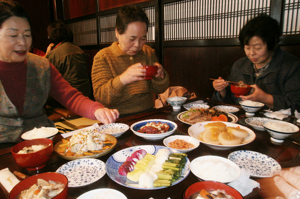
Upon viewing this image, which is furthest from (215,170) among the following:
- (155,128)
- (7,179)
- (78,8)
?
(78,8)

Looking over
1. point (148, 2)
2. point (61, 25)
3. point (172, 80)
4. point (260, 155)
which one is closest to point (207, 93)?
point (172, 80)

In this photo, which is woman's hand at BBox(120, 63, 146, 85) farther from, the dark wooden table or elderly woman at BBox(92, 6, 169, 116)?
the dark wooden table

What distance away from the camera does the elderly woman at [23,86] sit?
1452mm

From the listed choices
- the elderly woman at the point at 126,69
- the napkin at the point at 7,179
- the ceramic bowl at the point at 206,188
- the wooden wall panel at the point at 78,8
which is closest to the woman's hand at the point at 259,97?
the elderly woman at the point at 126,69

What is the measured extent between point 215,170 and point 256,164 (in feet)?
0.92

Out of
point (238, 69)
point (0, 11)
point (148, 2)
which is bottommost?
point (238, 69)

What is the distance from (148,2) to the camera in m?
3.60

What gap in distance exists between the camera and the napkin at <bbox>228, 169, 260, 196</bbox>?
814 mm

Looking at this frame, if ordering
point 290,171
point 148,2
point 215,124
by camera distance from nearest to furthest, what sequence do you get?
point 290,171 < point 215,124 < point 148,2

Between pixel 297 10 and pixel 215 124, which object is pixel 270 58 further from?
pixel 215 124

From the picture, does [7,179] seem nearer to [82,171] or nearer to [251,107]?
[82,171]

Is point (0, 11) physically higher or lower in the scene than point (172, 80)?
higher

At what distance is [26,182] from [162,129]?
2.87 ft

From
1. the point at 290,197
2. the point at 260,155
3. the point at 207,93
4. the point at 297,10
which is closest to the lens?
the point at 290,197
